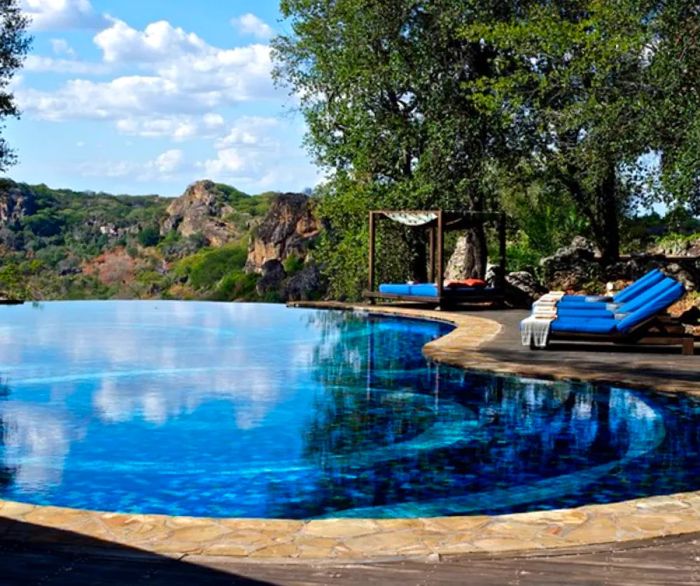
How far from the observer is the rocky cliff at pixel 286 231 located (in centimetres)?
3881

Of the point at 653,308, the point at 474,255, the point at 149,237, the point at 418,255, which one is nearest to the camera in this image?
the point at 653,308

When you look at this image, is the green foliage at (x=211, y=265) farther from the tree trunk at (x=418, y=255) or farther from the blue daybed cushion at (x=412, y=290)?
the blue daybed cushion at (x=412, y=290)

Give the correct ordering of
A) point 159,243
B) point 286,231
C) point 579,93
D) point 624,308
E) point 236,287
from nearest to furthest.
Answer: point 624,308 → point 579,93 → point 286,231 → point 236,287 → point 159,243

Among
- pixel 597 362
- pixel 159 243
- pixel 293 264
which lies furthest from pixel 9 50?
pixel 159 243

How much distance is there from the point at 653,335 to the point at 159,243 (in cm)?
4593

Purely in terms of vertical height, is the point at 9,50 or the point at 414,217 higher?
the point at 9,50

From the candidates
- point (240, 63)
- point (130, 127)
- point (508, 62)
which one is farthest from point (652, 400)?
point (130, 127)

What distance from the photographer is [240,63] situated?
82.6 feet

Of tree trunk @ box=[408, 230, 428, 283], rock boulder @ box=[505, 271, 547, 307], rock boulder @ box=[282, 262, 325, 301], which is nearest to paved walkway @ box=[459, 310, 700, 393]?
rock boulder @ box=[505, 271, 547, 307]

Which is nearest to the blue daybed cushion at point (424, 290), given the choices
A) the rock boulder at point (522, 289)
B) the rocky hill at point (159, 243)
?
the rock boulder at point (522, 289)

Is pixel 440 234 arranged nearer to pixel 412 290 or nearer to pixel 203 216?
pixel 412 290

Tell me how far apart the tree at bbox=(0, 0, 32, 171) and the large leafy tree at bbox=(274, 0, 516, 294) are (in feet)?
23.8

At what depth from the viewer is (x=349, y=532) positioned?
456 centimetres

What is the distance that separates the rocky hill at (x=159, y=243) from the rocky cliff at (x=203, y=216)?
7 cm
